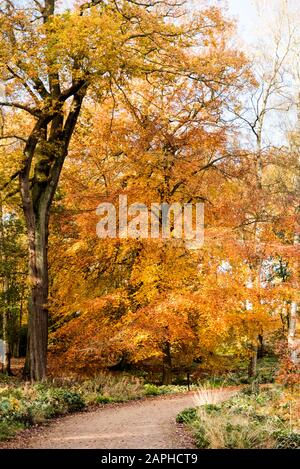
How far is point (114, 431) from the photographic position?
302 inches

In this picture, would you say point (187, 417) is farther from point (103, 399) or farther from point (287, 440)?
point (103, 399)

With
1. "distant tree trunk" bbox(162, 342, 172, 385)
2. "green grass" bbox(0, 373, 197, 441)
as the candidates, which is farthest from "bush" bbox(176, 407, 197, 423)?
"distant tree trunk" bbox(162, 342, 172, 385)

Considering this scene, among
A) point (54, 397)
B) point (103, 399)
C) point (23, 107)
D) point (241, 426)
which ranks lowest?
point (103, 399)

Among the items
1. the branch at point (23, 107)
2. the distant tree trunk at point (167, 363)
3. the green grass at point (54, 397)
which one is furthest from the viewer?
the distant tree trunk at point (167, 363)

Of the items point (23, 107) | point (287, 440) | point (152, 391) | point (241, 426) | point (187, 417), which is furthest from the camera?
point (152, 391)

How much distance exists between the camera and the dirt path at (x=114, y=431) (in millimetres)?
6793

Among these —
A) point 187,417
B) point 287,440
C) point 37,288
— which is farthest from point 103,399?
point 287,440

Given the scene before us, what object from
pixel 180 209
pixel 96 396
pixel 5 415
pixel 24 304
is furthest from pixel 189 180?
pixel 24 304

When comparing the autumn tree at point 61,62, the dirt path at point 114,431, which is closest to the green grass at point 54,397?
the dirt path at point 114,431

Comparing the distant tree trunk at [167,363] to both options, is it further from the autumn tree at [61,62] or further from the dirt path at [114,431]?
the dirt path at [114,431]

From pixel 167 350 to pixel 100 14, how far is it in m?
10.2

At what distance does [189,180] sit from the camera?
598 inches

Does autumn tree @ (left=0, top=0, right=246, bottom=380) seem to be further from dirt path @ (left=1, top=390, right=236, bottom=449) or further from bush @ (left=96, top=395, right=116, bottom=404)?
dirt path @ (left=1, top=390, right=236, bottom=449)
